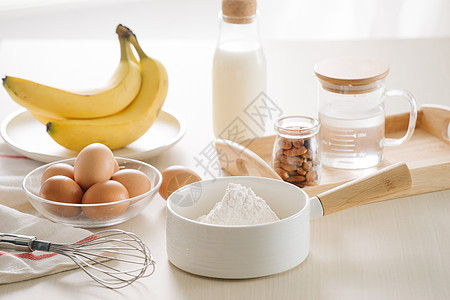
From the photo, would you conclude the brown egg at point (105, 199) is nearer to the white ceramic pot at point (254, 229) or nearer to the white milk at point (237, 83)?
the white ceramic pot at point (254, 229)

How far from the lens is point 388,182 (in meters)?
0.85

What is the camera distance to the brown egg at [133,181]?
94 cm

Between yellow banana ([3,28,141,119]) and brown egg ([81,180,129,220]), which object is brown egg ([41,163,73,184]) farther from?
yellow banana ([3,28,141,119])

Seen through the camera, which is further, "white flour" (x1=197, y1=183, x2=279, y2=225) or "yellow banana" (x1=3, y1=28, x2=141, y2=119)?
"yellow banana" (x1=3, y1=28, x2=141, y2=119)

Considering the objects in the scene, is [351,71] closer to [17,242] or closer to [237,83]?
[237,83]

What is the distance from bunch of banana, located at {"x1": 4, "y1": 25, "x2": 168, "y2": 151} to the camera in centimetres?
114

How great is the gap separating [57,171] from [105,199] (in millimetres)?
109

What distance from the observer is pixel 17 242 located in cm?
82

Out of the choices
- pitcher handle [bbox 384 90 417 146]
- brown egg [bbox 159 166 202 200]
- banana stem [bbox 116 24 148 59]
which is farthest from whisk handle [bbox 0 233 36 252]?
pitcher handle [bbox 384 90 417 146]

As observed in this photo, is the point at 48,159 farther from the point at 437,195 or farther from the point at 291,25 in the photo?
the point at 291,25

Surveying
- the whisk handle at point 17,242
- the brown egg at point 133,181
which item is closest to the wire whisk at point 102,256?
the whisk handle at point 17,242

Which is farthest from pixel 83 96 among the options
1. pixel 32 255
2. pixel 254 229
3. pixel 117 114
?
pixel 254 229

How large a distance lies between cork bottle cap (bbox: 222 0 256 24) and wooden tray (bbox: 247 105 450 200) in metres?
0.20

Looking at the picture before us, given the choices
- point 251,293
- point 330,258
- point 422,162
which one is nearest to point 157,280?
point 251,293
